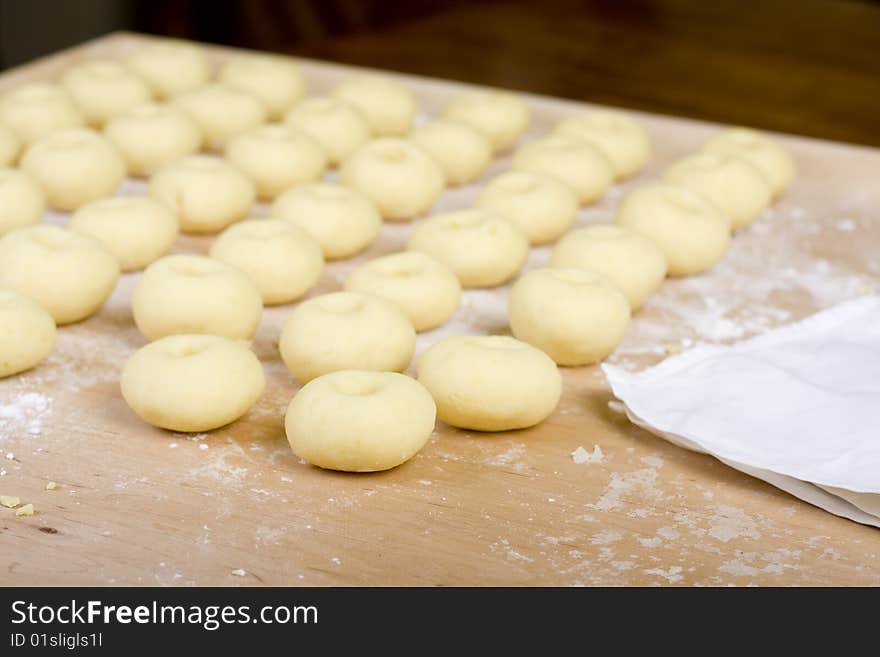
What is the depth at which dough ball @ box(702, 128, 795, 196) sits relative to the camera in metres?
2.46

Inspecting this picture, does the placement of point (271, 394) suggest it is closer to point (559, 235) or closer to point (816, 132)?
point (559, 235)

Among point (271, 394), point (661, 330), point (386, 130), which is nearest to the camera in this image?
point (271, 394)

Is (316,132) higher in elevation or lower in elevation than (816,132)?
higher

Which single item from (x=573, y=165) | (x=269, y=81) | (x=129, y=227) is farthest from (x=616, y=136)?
(x=129, y=227)

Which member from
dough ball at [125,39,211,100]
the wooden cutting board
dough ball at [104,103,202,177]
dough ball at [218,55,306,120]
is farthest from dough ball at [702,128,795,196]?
dough ball at [125,39,211,100]

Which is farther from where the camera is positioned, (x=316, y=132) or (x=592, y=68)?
(x=592, y=68)

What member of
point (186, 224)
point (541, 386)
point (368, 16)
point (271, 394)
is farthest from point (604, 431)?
point (368, 16)

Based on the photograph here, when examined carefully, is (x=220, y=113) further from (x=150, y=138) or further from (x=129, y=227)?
(x=129, y=227)

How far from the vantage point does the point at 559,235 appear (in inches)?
89.5

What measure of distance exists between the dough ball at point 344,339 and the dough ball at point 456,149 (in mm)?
781

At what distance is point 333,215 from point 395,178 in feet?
0.70

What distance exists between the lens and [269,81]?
2.79 metres

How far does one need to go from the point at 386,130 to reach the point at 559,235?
2.04ft

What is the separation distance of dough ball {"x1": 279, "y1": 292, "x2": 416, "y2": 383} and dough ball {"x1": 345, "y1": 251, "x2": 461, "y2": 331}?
11 cm
